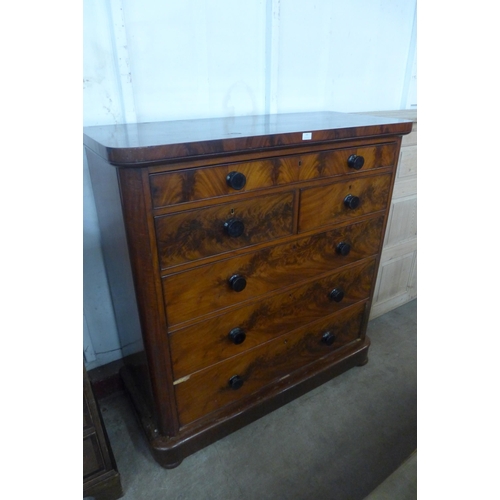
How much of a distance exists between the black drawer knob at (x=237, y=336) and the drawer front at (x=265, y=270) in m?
0.11

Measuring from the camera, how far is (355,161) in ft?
4.04

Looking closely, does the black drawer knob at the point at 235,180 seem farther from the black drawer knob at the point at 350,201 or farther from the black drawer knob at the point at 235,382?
the black drawer knob at the point at 235,382

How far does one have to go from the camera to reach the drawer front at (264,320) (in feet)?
3.83

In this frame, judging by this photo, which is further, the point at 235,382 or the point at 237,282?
the point at 235,382

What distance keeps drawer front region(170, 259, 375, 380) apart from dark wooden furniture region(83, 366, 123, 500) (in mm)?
269

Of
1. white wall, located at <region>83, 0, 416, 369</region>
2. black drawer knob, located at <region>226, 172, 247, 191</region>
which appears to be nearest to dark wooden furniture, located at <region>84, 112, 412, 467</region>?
black drawer knob, located at <region>226, 172, 247, 191</region>

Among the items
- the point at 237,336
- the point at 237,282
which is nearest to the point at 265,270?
the point at 237,282

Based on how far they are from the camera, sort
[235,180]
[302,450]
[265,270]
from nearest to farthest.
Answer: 1. [235,180]
2. [265,270]
3. [302,450]

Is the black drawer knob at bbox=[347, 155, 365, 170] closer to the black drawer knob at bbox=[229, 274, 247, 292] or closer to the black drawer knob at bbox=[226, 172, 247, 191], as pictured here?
the black drawer knob at bbox=[226, 172, 247, 191]

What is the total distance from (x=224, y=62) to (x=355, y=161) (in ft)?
2.11

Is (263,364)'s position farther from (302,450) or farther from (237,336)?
(302,450)

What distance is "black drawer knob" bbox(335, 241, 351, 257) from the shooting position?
138 cm
